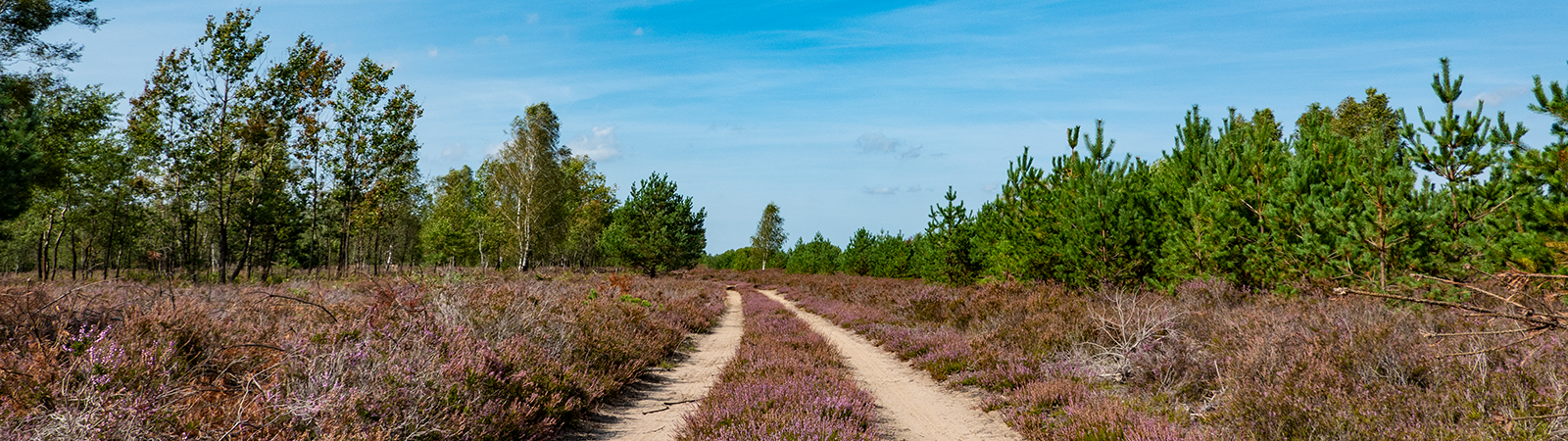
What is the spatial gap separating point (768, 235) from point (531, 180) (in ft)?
125

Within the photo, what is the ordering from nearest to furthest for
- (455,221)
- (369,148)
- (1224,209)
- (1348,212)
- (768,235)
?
1. (1348,212)
2. (1224,209)
3. (369,148)
4. (455,221)
5. (768,235)

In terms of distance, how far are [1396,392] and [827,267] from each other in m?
48.4

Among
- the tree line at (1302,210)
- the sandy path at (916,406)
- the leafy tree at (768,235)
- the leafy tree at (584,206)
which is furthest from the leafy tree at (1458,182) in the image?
the leafy tree at (768,235)

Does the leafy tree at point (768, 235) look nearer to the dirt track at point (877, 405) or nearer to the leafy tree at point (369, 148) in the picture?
the leafy tree at point (369, 148)

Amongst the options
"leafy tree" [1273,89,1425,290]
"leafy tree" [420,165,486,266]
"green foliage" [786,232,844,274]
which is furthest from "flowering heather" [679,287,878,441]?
"green foliage" [786,232,844,274]

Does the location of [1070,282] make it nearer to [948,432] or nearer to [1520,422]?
[948,432]

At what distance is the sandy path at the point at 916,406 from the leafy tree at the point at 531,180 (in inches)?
1206

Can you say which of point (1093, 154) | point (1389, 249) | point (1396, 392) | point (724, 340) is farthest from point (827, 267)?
point (1396, 392)

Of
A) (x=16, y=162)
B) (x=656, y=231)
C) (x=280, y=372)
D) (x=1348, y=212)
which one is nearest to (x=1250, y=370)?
(x=1348, y=212)

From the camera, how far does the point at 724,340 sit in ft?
44.2

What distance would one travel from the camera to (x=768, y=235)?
73.8 m

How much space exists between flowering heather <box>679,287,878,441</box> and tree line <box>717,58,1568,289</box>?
4.37 m

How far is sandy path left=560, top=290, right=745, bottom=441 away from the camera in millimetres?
6277

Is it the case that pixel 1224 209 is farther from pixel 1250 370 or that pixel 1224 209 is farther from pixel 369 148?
pixel 369 148
